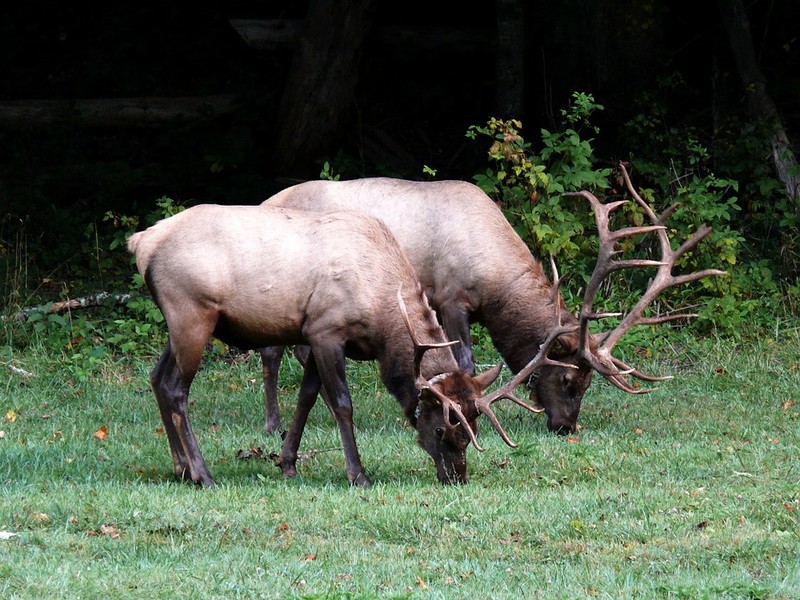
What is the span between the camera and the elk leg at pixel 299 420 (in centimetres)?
786

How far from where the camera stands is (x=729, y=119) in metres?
13.8

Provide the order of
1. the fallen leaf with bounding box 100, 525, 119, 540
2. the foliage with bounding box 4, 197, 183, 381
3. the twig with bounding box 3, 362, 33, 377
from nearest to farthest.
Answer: the fallen leaf with bounding box 100, 525, 119, 540 < the twig with bounding box 3, 362, 33, 377 < the foliage with bounding box 4, 197, 183, 381

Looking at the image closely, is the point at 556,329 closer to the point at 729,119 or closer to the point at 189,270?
the point at 189,270

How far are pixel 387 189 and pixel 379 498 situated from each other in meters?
3.43

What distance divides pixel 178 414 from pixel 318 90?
22.6ft

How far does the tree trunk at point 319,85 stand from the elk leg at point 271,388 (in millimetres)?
4731

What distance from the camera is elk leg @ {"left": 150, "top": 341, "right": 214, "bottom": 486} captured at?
7.61 m

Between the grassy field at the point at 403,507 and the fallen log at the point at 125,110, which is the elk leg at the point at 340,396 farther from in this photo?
the fallen log at the point at 125,110

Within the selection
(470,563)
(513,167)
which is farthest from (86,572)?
(513,167)

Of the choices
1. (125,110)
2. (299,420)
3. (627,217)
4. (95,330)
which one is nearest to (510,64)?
(627,217)

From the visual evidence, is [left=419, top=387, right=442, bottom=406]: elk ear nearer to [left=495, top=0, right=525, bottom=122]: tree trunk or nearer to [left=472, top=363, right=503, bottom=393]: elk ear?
[left=472, top=363, right=503, bottom=393]: elk ear

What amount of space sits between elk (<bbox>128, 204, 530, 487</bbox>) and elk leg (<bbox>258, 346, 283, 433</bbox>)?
160cm

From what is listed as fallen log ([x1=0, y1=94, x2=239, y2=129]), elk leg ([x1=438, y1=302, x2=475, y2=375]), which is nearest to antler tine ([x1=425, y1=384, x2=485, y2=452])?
elk leg ([x1=438, y1=302, x2=475, y2=375])

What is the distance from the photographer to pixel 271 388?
9.57 meters
